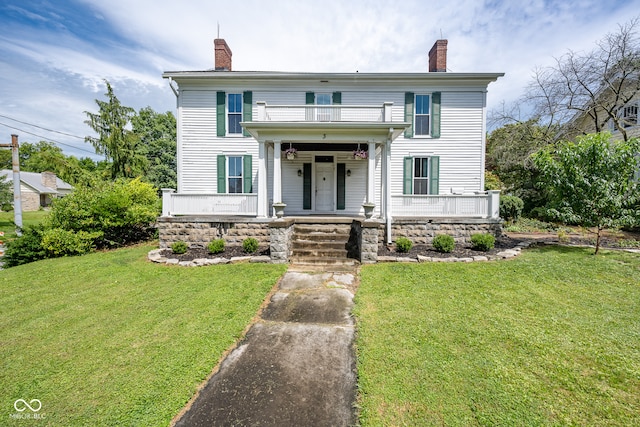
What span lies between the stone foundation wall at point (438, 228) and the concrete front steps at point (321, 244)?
4.89 ft

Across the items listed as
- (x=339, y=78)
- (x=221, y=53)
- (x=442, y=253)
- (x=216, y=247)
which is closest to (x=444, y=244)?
(x=442, y=253)

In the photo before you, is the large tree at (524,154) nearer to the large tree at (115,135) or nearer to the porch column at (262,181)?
the porch column at (262,181)

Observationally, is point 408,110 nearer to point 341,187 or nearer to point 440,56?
point 440,56

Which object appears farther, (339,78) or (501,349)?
(339,78)

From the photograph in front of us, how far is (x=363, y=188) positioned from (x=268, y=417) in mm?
9525

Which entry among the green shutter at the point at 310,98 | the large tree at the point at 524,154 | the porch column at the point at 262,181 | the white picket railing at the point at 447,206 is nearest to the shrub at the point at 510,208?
the large tree at the point at 524,154

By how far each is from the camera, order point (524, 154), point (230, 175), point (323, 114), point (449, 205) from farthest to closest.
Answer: point (524, 154) → point (230, 175) → point (323, 114) → point (449, 205)

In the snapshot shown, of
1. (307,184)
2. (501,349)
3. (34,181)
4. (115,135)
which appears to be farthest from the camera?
(34,181)

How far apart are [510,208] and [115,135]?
75.4ft

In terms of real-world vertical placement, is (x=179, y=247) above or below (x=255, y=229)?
below

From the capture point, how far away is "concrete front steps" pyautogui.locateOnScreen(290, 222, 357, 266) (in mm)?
7012

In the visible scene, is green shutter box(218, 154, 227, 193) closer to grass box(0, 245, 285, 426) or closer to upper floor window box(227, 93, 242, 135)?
upper floor window box(227, 93, 242, 135)

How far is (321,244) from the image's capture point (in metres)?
7.57

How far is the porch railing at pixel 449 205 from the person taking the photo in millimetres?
8258
